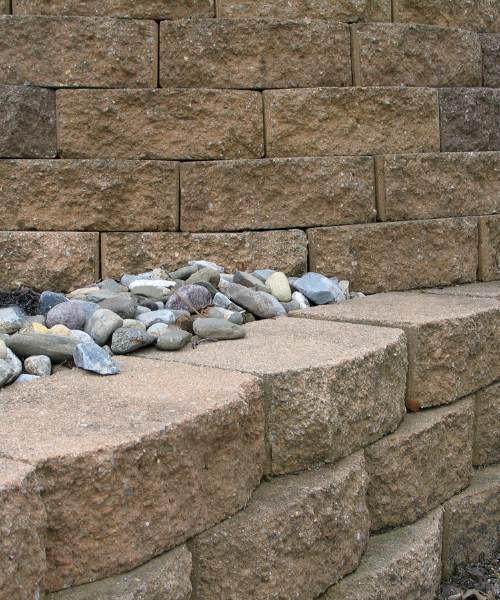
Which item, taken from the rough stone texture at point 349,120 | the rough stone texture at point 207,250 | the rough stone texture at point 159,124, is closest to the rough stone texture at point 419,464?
the rough stone texture at point 207,250

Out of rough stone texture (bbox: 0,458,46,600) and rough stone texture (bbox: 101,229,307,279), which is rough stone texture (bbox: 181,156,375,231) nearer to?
rough stone texture (bbox: 101,229,307,279)

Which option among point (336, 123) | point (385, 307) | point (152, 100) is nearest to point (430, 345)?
point (385, 307)

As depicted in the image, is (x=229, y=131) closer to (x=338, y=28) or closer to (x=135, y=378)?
(x=338, y=28)

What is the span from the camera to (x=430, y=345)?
8.46ft

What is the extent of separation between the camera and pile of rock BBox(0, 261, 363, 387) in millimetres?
2096

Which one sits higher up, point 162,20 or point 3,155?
point 162,20

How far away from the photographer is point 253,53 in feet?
11.3

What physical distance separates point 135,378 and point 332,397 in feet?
2.14

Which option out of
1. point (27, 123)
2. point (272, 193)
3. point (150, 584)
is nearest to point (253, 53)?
point (272, 193)

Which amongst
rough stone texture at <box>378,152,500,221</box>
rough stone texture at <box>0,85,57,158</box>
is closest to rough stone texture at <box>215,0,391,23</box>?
rough stone texture at <box>378,152,500,221</box>

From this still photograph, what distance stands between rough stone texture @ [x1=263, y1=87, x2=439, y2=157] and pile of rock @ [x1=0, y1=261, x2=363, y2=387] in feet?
2.57

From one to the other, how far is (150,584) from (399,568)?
3.53 ft

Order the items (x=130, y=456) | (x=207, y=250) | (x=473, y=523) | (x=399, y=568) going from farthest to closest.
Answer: (x=207, y=250) → (x=473, y=523) → (x=399, y=568) → (x=130, y=456)

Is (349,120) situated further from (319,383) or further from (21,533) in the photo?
(21,533)
